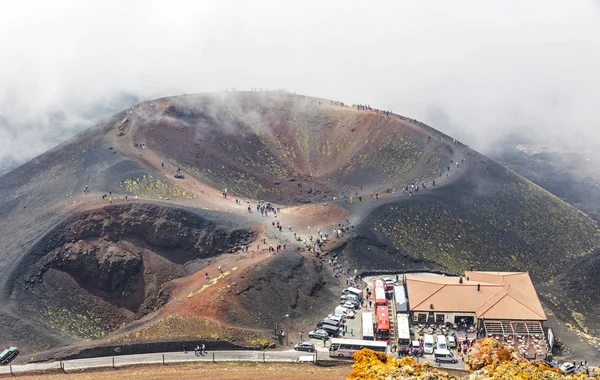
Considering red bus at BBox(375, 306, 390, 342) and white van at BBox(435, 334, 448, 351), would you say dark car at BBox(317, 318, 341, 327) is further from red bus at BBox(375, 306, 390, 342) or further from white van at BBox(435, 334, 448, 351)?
white van at BBox(435, 334, 448, 351)

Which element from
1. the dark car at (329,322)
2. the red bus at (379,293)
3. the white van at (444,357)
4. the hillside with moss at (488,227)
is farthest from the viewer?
the hillside with moss at (488,227)

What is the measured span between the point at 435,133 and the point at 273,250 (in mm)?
64880

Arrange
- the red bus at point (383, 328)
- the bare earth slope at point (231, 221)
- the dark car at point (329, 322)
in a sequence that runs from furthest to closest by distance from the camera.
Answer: the bare earth slope at point (231, 221) < the dark car at point (329, 322) < the red bus at point (383, 328)

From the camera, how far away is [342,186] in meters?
130

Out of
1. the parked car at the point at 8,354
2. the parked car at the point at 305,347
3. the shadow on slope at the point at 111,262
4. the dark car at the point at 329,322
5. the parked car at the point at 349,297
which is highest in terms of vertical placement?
the shadow on slope at the point at 111,262

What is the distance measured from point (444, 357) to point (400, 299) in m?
13.8

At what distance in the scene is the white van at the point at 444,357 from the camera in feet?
220

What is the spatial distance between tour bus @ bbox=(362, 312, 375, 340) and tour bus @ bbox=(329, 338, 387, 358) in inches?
127

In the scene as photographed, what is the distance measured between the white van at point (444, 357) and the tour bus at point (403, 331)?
4.05m

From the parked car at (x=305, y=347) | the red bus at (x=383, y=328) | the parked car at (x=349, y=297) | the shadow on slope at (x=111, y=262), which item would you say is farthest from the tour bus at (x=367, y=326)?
the shadow on slope at (x=111, y=262)

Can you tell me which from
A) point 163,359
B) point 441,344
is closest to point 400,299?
point 441,344

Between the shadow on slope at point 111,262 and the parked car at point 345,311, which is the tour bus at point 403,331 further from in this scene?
the shadow on slope at point 111,262

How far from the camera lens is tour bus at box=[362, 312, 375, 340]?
235 feet

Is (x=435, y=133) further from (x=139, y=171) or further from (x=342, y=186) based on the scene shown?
(x=139, y=171)
